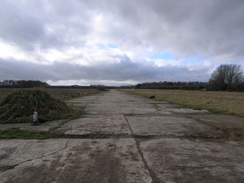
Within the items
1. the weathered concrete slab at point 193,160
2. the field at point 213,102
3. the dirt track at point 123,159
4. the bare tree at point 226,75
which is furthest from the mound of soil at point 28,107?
the bare tree at point 226,75

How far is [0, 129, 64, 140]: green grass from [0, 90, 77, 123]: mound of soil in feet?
4.95

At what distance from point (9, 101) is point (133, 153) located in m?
7.82

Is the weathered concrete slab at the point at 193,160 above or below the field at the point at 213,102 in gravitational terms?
above

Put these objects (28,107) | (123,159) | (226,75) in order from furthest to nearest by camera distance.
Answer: (226,75), (28,107), (123,159)

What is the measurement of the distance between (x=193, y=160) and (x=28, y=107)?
26.0 ft

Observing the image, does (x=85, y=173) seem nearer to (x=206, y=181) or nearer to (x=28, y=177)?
(x=28, y=177)

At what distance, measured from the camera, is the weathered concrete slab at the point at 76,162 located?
2744 millimetres

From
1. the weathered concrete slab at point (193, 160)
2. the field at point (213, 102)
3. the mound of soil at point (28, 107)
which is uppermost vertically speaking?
the mound of soil at point (28, 107)

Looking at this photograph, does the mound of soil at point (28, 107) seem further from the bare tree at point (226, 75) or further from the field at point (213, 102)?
the bare tree at point (226, 75)

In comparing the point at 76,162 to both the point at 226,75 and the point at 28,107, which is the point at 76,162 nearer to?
the point at 28,107

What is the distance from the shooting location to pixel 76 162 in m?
3.31

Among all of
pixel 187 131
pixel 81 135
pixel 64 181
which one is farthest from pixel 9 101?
pixel 187 131

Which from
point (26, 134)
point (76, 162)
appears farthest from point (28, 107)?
point (76, 162)

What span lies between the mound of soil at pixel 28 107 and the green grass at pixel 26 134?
4.95 feet
